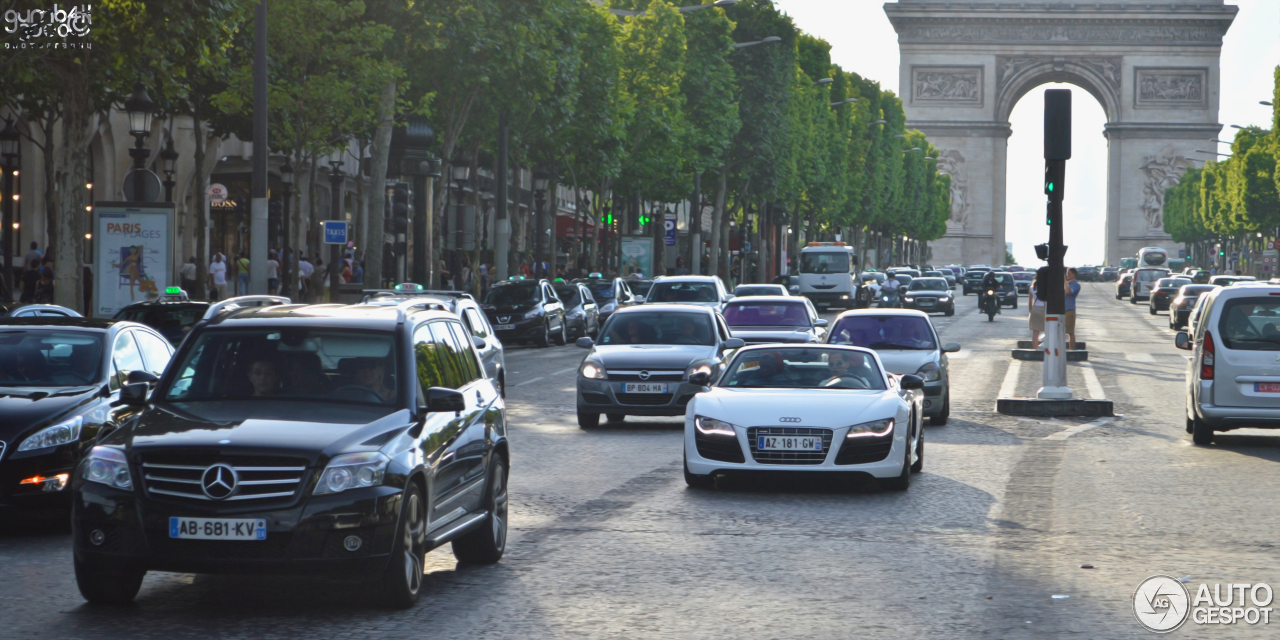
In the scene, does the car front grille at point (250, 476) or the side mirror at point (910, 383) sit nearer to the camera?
the car front grille at point (250, 476)

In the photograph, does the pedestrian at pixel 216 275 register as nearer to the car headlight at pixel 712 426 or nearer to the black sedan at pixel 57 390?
the black sedan at pixel 57 390

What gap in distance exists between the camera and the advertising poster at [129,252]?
861 inches

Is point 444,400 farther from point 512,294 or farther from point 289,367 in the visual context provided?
point 512,294

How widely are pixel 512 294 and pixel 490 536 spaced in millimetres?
26804

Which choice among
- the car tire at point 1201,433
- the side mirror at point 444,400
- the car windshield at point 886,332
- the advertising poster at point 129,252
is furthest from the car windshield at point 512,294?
the side mirror at point 444,400

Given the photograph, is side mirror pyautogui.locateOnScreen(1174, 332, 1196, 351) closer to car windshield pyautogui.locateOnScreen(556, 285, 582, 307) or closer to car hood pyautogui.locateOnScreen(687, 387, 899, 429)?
car hood pyautogui.locateOnScreen(687, 387, 899, 429)

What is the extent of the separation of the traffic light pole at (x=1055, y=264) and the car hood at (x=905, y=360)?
2059 mm

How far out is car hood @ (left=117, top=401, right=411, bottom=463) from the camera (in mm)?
7332

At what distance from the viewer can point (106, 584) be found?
768 cm

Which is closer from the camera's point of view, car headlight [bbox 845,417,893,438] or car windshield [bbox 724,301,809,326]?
car headlight [bbox 845,417,893,438]

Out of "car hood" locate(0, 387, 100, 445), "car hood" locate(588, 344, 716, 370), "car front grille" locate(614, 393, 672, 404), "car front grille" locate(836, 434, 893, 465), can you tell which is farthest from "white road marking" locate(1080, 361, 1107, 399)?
"car hood" locate(0, 387, 100, 445)

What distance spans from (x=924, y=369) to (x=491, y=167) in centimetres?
4529

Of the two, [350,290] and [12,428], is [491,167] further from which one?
[12,428]

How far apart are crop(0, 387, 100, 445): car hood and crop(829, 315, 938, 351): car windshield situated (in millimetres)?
10437
